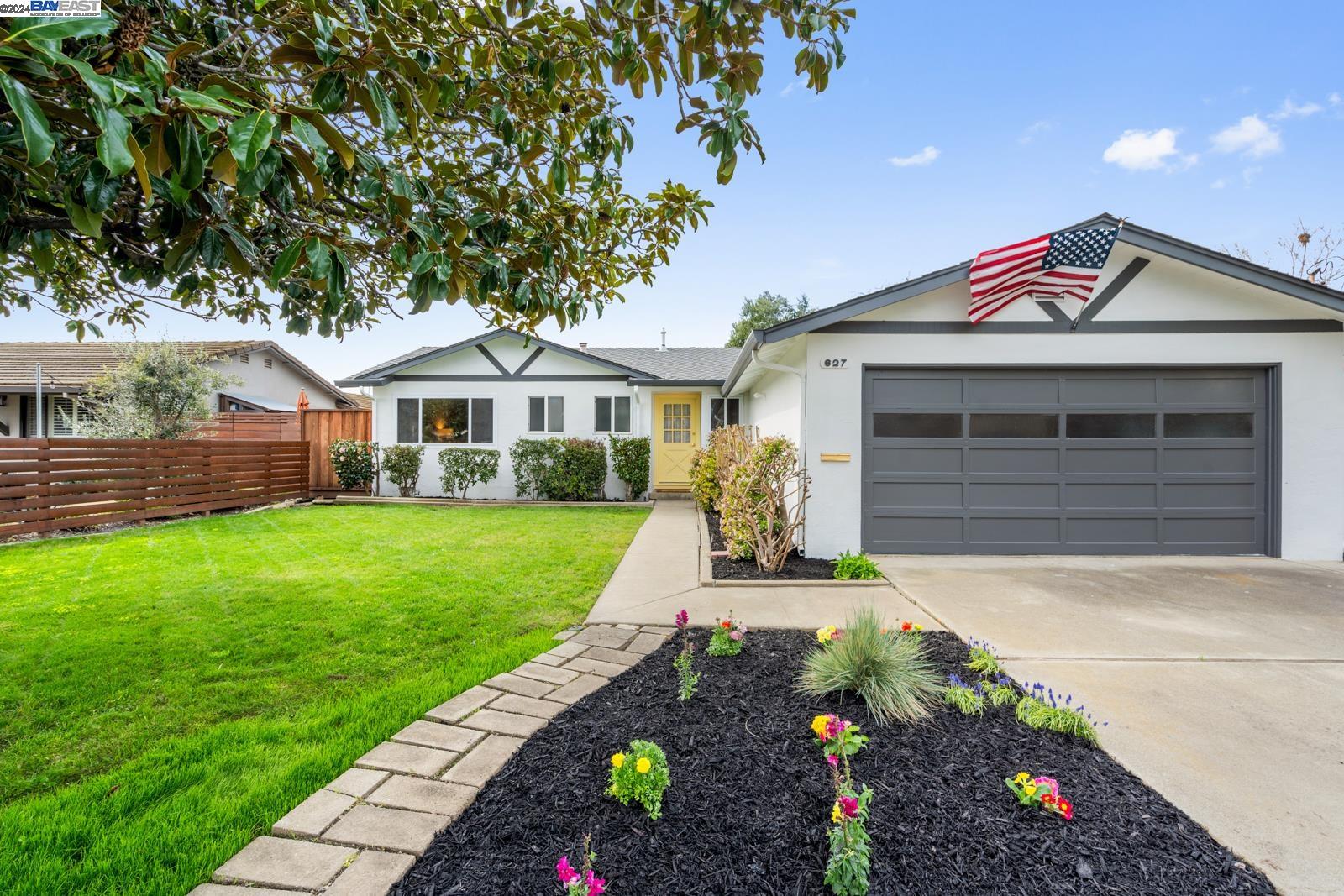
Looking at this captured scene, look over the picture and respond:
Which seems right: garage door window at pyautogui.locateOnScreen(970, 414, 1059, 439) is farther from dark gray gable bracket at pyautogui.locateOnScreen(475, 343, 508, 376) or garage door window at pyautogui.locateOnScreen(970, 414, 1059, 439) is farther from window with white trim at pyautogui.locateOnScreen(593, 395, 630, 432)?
dark gray gable bracket at pyautogui.locateOnScreen(475, 343, 508, 376)

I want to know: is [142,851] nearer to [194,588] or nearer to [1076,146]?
[194,588]

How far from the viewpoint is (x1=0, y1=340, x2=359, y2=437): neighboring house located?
15594mm

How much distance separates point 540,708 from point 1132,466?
7630mm

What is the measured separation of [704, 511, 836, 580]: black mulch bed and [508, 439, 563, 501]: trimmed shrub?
24.0ft

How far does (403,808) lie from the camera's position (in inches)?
83.8

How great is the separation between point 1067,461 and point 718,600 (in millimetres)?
5033

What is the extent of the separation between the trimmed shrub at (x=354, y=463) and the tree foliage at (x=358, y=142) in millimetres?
9242

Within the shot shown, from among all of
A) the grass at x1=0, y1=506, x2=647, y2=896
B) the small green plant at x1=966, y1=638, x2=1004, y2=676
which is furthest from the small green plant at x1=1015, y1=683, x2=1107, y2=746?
the grass at x1=0, y1=506, x2=647, y2=896

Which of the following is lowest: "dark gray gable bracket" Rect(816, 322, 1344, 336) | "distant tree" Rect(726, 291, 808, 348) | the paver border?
the paver border

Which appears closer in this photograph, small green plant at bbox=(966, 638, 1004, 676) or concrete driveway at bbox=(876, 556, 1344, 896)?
concrete driveway at bbox=(876, 556, 1344, 896)

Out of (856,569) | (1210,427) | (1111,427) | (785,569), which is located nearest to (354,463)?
(785,569)

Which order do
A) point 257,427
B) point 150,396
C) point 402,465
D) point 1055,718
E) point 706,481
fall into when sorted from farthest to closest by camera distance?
point 257,427
point 402,465
point 150,396
point 706,481
point 1055,718

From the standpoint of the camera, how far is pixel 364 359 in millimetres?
14000

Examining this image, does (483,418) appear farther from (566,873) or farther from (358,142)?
(566,873)
